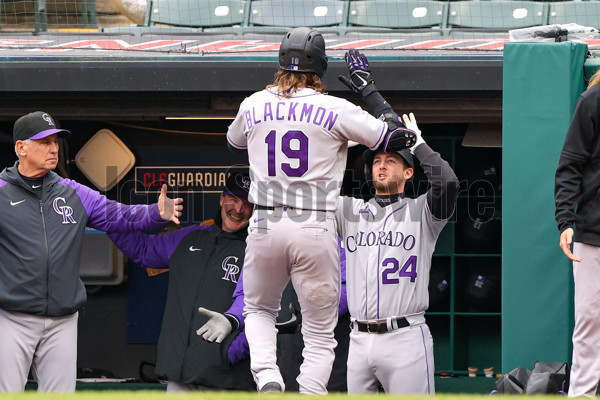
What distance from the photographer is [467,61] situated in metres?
5.45

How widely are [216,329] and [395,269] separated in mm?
1084

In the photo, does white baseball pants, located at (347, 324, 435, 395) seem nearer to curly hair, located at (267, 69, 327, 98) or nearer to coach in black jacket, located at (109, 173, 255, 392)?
coach in black jacket, located at (109, 173, 255, 392)

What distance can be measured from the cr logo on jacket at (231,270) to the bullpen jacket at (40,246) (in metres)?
1.11

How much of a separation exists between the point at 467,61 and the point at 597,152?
6.12 ft

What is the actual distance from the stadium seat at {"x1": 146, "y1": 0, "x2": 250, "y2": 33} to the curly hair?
4842 millimetres

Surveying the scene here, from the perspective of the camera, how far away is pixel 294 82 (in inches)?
157

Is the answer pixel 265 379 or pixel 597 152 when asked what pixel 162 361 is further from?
pixel 597 152

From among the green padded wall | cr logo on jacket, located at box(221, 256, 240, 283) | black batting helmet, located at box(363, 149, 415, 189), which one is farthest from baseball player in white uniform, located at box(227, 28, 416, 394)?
cr logo on jacket, located at box(221, 256, 240, 283)

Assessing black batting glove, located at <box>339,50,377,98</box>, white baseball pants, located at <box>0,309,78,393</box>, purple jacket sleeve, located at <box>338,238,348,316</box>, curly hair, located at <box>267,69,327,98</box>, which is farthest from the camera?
purple jacket sleeve, located at <box>338,238,348,316</box>

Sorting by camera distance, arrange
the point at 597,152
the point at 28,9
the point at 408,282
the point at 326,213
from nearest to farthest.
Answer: the point at 597,152, the point at 326,213, the point at 408,282, the point at 28,9

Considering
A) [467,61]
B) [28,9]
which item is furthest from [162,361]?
[28,9]

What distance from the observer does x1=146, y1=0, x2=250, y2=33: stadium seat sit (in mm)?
8797

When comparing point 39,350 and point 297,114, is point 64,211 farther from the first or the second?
point 297,114

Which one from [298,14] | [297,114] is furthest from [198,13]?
[297,114]
